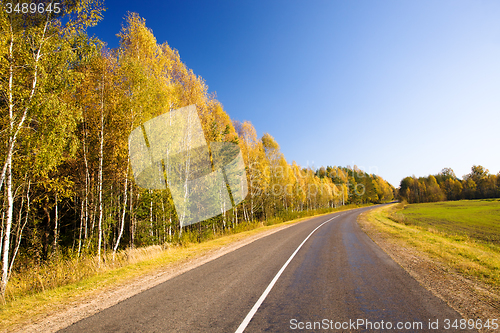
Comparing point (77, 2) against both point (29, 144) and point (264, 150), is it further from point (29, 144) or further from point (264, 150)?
point (264, 150)

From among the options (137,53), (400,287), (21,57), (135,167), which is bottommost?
(400,287)

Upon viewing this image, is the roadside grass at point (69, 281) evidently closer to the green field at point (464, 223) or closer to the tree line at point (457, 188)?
the green field at point (464, 223)

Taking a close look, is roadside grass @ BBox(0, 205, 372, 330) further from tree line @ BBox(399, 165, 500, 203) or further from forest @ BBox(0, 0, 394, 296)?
tree line @ BBox(399, 165, 500, 203)

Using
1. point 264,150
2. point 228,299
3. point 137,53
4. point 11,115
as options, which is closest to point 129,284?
point 228,299

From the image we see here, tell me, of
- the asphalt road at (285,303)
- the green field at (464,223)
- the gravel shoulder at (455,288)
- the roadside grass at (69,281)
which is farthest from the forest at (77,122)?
the green field at (464,223)

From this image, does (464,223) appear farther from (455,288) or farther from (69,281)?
(69,281)

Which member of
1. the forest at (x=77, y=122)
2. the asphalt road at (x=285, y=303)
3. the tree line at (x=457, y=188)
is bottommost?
the tree line at (x=457, y=188)

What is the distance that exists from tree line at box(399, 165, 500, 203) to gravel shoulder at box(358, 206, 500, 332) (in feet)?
399

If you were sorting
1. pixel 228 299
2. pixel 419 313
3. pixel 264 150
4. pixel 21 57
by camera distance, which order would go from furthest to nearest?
pixel 264 150 → pixel 21 57 → pixel 228 299 → pixel 419 313

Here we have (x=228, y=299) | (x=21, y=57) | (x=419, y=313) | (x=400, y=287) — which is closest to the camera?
(x=419, y=313)

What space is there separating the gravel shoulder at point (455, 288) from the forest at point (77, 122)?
397 inches

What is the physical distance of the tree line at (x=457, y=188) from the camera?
298 feet

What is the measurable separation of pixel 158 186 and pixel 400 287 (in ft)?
35.7

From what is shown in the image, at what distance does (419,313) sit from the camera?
11.6ft
